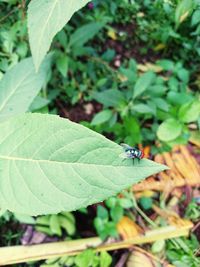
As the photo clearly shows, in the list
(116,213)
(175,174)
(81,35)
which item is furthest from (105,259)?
(81,35)

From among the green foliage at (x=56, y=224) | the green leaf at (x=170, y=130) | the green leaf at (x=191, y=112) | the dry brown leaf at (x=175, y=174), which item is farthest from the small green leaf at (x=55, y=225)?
the green leaf at (x=191, y=112)

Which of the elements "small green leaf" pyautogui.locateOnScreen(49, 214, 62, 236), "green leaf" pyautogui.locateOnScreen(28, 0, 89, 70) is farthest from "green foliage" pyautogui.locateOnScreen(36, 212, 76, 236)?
"green leaf" pyautogui.locateOnScreen(28, 0, 89, 70)

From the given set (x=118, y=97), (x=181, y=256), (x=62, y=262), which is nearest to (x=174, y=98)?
(x=118, y=97)

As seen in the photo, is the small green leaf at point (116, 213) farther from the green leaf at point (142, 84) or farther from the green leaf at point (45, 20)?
the green leaf at point (45, 20)

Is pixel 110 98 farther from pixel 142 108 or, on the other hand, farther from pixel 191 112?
pixel 191 112

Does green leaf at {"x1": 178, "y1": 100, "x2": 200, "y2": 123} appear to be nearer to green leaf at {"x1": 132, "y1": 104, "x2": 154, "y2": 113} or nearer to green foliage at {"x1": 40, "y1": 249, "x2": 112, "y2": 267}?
green leaf at {"x1": 132, "y1": 104, "x2": 154, "y2": 113}

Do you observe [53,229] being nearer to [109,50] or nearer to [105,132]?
[105,132]
